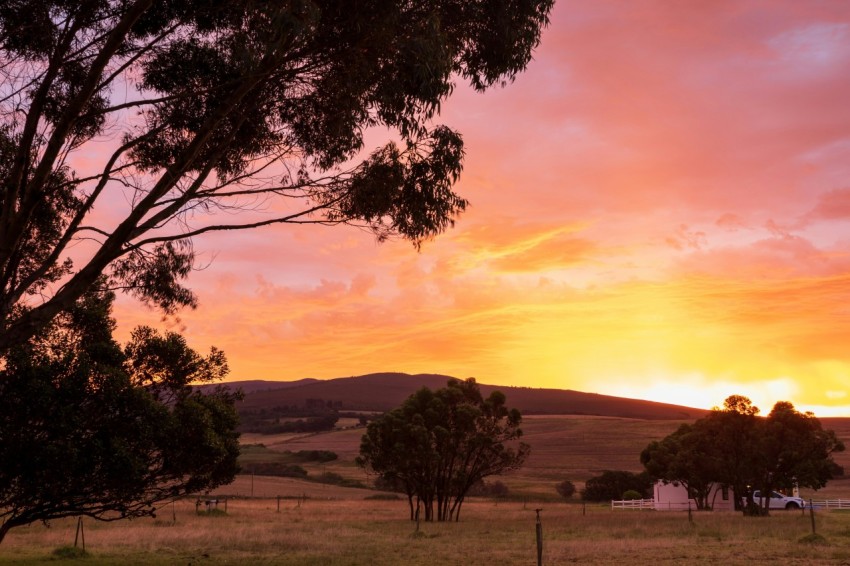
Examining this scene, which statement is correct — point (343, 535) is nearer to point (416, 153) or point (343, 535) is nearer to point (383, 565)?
point (383, 565)

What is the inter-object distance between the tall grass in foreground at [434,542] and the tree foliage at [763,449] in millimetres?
5677

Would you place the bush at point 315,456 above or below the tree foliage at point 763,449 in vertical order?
below

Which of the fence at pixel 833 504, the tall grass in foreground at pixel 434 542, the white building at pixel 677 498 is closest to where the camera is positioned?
the tall grass in foreground at pixel 434 542

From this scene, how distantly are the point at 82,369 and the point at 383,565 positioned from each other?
12.0 m

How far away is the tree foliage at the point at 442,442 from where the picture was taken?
51719 millimetres

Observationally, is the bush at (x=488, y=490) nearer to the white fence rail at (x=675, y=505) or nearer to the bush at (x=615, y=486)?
the bush at (x=615, y=486)

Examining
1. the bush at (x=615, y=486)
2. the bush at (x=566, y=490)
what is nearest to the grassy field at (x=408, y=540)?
the bush at (x=615, y=486)

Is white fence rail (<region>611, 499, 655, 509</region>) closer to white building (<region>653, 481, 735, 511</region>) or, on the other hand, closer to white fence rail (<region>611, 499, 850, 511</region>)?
white fence rail (<region>611, 499, 850, 511</region>)

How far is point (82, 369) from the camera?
17297 mm

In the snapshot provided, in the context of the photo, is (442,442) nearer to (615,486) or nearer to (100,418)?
(100,418)

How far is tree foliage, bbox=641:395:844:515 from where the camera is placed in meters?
50.8

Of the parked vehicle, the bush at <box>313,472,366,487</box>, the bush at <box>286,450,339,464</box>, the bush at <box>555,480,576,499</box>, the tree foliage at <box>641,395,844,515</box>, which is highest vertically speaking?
the tree foliage at <box>641,395,844,515</box>

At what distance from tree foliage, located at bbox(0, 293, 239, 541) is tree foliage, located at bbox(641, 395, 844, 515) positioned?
42057mm

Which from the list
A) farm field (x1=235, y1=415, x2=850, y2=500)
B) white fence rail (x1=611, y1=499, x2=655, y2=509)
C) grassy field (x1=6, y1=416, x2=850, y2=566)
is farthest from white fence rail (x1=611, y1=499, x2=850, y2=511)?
grassy field (x1=6, y1=416, x2=850, y2=566)
